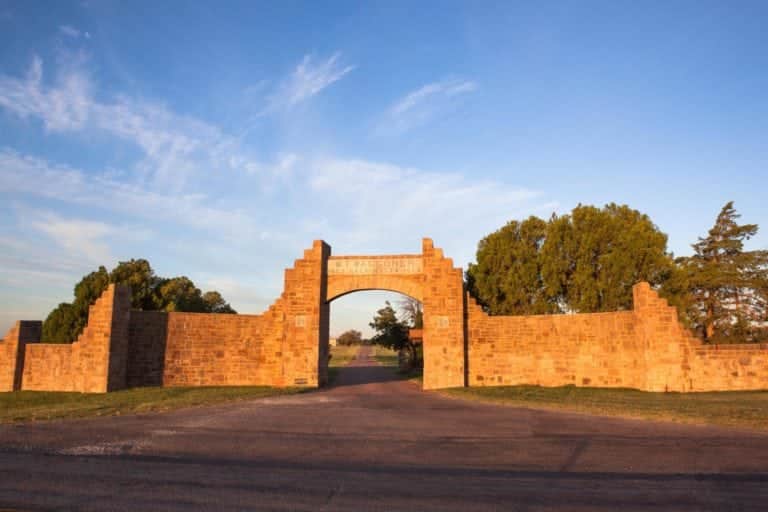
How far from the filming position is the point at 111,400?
15117 mm

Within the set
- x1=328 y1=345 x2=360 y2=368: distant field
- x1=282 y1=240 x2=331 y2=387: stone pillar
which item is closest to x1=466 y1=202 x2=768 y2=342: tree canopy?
x1=282 y1=240 x2=331 y2=387: stone pillar

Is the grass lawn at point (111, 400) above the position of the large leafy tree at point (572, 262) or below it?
below

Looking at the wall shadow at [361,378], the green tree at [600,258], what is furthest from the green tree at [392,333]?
the green tree at [600,258]

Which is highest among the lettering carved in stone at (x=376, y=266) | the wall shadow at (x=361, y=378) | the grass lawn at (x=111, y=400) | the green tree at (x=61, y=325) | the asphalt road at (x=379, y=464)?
the lettering carved in stone at (x=376, y=266)

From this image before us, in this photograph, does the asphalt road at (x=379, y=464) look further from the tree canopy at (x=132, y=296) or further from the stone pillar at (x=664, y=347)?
the tree canopy at (x=132, y=296)

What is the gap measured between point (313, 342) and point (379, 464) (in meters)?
13.9

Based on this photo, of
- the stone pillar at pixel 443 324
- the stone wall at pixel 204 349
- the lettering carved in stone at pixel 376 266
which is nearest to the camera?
the stone wall at pixel 204 349

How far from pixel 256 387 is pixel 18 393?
9.00m

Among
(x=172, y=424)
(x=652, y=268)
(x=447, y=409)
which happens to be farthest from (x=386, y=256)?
(x=652, y=268)

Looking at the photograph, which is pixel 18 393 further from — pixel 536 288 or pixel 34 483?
pixel 536 288

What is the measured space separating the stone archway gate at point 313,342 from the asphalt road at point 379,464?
28.4 feet

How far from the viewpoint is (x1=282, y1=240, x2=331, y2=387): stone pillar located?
20.7 meters

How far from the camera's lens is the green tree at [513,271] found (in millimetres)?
28453

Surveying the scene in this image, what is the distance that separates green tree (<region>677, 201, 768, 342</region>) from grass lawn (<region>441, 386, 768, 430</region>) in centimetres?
1467
